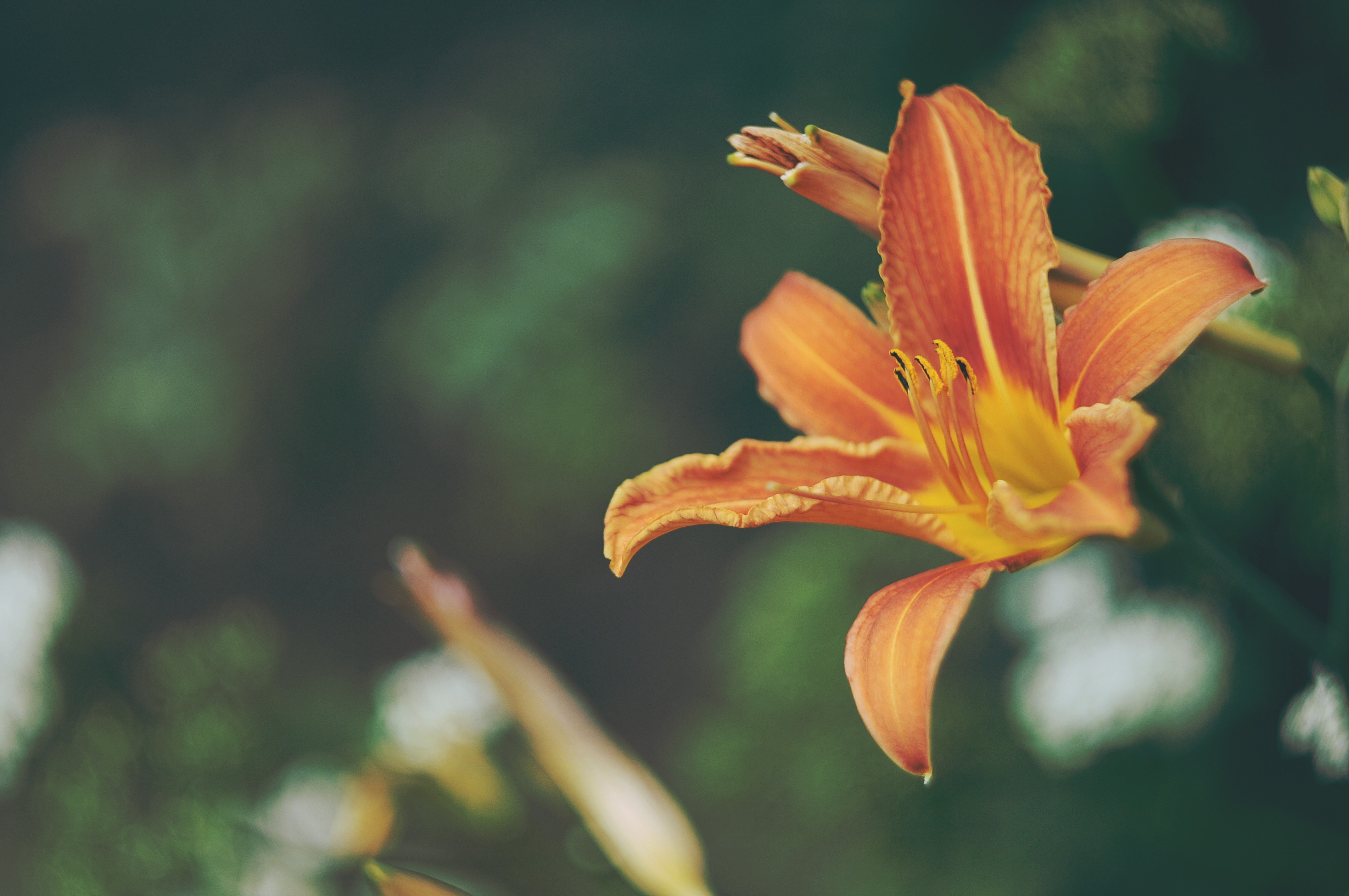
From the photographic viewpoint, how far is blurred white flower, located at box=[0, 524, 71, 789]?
646mm

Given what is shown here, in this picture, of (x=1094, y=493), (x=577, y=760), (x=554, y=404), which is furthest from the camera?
(x=554, y=404)

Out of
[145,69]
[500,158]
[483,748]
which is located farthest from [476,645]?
[145,69]

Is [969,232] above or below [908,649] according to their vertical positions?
above

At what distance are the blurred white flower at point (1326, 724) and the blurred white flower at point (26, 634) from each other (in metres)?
0.78

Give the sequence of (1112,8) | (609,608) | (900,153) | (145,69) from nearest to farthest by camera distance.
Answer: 1. (900,153)
2. (1112,8)
3. (609,608)
4. (145,69)

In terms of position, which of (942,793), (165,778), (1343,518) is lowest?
(942,793)

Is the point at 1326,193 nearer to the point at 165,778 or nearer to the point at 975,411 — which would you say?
the point at 975,411

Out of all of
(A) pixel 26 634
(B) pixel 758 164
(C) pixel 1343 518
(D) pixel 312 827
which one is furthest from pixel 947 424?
(A) pixel 26 634

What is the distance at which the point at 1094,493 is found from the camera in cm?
21

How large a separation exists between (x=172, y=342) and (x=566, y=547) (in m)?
0.64

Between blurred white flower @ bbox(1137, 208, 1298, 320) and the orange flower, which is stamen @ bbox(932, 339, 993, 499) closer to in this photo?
the orange flower

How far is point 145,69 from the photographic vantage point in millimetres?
1497

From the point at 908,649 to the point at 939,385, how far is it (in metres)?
0.10

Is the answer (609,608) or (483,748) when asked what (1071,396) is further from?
(609,608)
